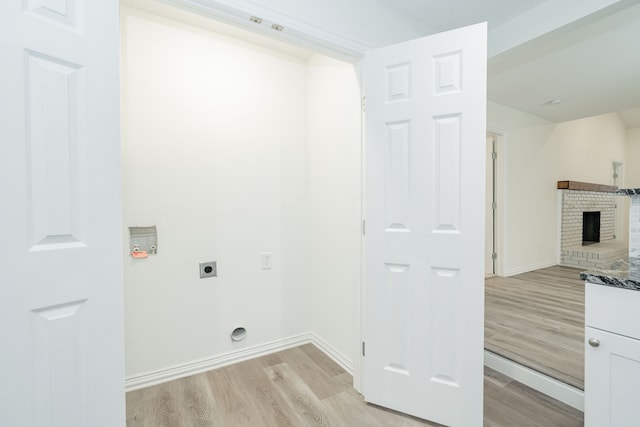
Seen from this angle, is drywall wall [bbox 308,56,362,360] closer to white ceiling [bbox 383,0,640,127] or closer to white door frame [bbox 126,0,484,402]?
white door frame [bbox 126,0,484,402]

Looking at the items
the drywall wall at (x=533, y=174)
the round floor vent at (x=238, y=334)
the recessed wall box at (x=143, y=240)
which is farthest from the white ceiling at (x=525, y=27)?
the round floor vent at (x=238, y=334)

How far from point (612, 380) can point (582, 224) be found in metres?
5.93

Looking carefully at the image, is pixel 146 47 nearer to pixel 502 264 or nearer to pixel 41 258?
pixel 41 258

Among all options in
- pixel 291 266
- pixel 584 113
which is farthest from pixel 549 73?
pixel 291 266

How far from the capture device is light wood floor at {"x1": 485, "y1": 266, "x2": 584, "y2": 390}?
1.95 metres

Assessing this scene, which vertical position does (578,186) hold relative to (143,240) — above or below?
above

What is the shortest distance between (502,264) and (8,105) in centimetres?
503

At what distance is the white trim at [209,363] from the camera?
1918 mm

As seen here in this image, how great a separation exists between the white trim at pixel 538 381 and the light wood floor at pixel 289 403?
0.14 feet

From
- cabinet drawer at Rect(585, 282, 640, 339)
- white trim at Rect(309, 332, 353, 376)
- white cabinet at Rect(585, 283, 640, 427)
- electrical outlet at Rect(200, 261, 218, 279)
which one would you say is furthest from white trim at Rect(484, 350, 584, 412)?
electrical outlet at Rect(200, 261, 218, 279)

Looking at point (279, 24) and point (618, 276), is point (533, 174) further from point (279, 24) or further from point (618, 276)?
point (279, 24)

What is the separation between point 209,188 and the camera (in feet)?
7.04

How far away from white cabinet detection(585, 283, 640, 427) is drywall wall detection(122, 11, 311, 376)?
6.17 ft

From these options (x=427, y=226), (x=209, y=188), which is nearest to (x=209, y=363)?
(x=209, y=188)
